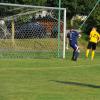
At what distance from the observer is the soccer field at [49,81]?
14.2 metres

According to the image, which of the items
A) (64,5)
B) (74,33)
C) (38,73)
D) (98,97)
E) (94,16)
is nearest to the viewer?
(98,97)

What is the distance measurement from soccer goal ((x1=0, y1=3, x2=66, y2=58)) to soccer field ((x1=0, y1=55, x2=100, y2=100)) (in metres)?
7.65

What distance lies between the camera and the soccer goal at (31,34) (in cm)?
3288

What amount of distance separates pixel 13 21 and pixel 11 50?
88.9 inches

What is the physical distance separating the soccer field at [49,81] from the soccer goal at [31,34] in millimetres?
7646

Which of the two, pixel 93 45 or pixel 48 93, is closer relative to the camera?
pixel 48 93

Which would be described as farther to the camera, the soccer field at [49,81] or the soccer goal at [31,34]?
the soccer goal at [31,34]

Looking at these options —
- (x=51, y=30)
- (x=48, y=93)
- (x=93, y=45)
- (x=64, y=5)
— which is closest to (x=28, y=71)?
(x=48, y=93)

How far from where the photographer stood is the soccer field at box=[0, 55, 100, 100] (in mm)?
14234

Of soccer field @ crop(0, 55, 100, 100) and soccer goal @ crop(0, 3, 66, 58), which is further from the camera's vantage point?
soccer goal @ crop(0, 3, 66, 58)

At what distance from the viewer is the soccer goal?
32.9 metres

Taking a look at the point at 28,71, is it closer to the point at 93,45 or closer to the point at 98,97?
the point at 98,97

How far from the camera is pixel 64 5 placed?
52875 millimetres

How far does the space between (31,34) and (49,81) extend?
54.5 feet
